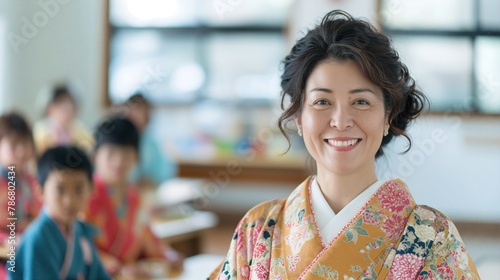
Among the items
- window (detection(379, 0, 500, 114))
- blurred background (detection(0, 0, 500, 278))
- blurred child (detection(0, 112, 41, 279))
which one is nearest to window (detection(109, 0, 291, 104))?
blurred background (detection(0, 0, 500, 278))

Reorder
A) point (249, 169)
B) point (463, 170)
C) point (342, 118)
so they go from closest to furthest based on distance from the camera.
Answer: point (342, 118), point (463, 170), point (249, 169)

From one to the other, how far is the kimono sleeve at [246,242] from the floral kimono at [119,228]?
1963mm

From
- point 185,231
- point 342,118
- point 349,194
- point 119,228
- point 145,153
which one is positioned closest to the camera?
point 342,118

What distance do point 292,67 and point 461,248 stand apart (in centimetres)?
46

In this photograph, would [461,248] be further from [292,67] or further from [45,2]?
[45,2]

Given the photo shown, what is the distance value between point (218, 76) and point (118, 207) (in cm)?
375

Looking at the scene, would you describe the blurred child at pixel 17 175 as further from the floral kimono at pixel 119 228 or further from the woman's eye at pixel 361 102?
the woman's eye at pixel 361 102

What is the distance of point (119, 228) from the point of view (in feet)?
11.8

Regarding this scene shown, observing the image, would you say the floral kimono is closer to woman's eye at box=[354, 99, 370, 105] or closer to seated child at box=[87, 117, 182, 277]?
seated child at box=[87, 117, 182, 277]

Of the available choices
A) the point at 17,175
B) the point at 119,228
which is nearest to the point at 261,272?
the point at 119,228

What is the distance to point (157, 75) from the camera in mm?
7309

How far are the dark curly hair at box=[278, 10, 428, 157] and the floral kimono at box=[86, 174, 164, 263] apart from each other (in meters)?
2.09

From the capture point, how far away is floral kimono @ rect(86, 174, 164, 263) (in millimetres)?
3553

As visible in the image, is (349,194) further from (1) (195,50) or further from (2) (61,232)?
(1) (195,50)
